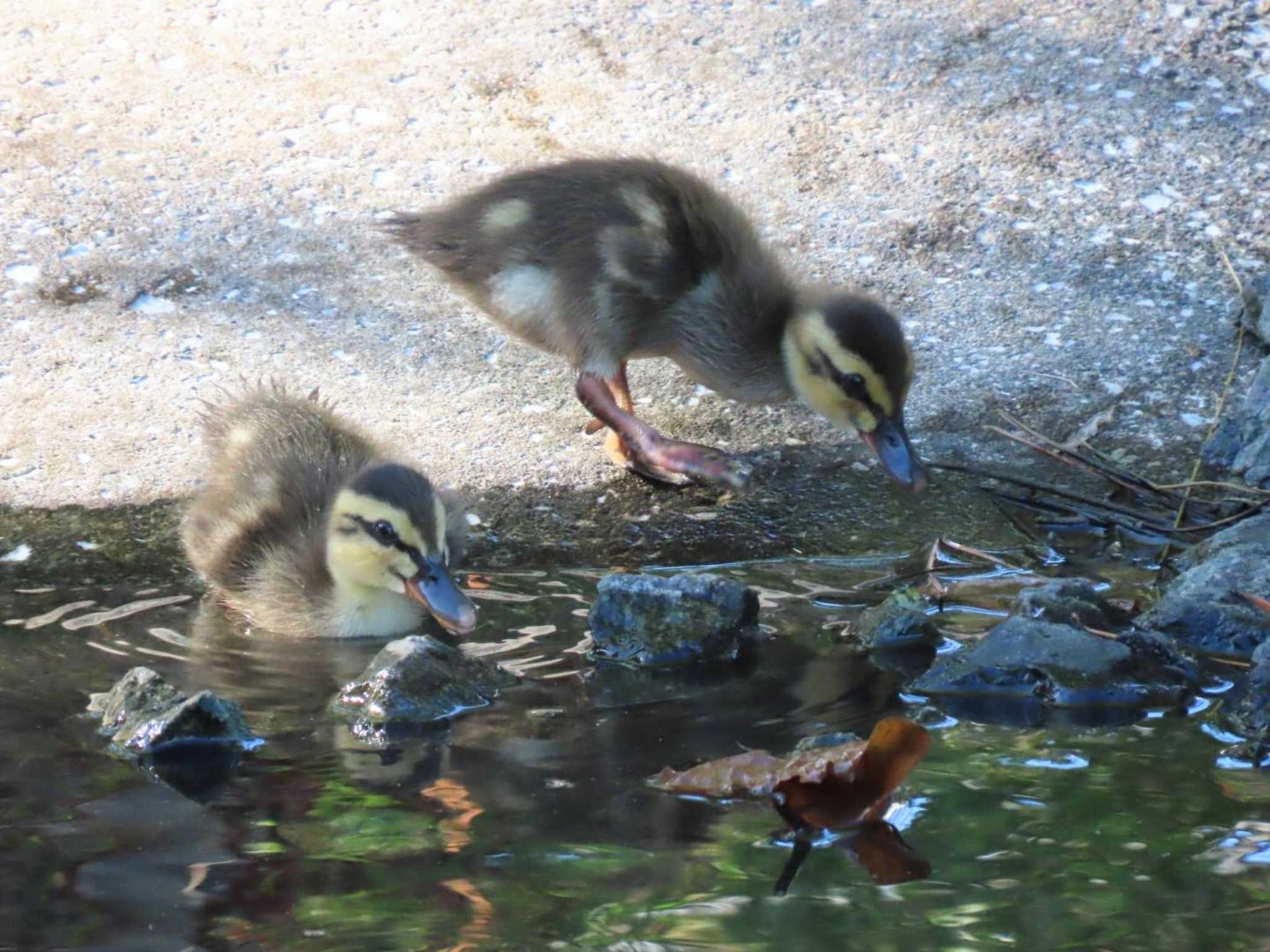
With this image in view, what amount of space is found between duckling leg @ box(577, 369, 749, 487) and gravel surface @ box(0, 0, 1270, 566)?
77 millimetres

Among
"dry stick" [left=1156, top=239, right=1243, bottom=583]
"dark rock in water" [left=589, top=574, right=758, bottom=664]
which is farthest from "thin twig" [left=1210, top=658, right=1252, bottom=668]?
"dark rock in water" [left=589, top=574, right=758, bottom=664]

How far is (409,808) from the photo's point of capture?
9.50 feet

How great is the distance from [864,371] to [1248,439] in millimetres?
992

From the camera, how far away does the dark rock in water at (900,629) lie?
3.57 m

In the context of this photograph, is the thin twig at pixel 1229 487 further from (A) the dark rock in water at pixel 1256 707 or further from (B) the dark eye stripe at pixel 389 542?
(B) the dark eye stripe at pixel 389 542

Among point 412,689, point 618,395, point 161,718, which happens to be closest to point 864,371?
point 618,395

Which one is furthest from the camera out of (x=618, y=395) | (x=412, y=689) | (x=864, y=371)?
(x=618, y=395)

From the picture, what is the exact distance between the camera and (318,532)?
4.00 m

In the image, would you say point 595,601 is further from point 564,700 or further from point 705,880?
point 705,880

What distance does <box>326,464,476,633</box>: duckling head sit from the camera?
12.1 feet

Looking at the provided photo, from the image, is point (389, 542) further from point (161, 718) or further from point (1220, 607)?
point (1220, 607)

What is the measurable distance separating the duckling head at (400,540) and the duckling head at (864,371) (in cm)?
117

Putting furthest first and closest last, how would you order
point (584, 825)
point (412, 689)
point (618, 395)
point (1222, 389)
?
point (618, 395), point (1222, 389), point (412, 689), point (584, 825)

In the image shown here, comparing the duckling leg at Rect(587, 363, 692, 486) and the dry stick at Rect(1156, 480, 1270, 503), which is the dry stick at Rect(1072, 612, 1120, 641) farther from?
the duckling leg at Rect(587, 363, 692, 486)
